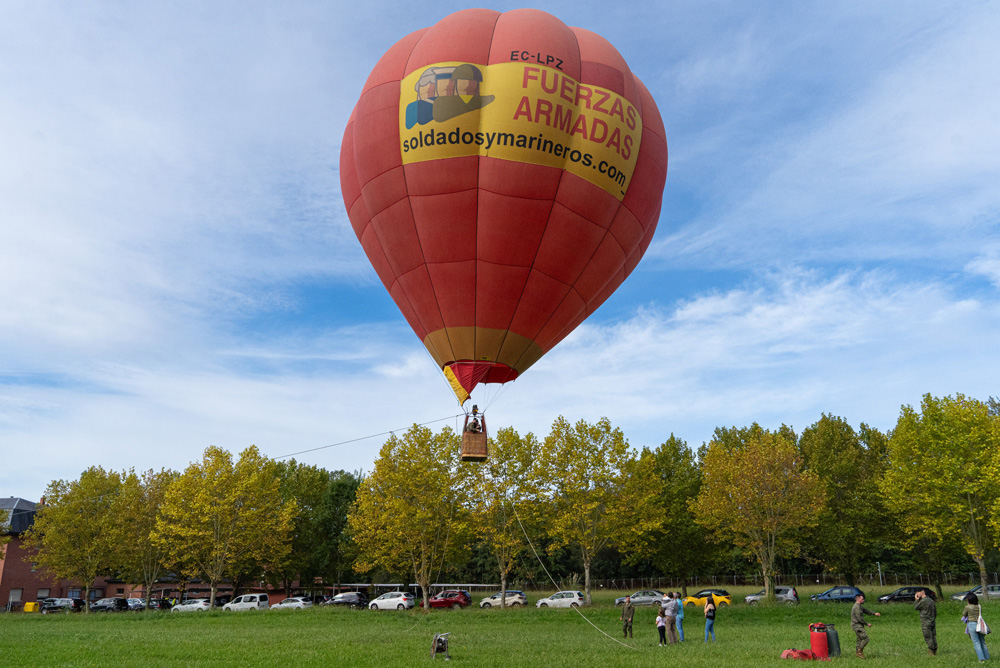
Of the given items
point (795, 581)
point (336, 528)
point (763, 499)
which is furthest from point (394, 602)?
point (795, 581)

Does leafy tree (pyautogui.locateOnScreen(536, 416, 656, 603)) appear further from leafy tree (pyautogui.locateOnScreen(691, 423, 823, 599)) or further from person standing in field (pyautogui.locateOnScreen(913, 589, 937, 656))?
person standing in field (pyautogui.locateOnScreen(913, 589, 937, 656))

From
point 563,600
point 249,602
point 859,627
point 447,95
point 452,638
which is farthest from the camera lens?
point 249,602

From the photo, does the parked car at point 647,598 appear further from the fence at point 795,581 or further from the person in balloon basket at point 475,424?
the person in balloon basket at point 475,424

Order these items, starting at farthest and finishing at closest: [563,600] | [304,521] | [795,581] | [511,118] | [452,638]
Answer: [795,581] → [304,521] → [563,600] → [452,638] → [511,118]

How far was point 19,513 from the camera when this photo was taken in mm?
57938

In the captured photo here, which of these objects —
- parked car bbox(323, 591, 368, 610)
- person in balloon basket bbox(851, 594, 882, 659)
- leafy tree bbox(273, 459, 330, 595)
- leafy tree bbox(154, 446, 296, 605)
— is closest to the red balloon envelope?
person in balloon basket bbox(851, 594, 882, 659)

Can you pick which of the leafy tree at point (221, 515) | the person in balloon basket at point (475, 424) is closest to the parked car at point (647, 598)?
the leafy tree at point (221, 515)

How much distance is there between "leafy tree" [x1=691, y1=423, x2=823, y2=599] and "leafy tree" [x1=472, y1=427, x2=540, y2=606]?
10454 mm

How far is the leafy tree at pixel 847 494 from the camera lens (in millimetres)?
43500

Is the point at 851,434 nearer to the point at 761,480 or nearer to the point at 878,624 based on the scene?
the point at 761,480

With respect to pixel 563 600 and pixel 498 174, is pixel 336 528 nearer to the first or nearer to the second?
pixel 563 600

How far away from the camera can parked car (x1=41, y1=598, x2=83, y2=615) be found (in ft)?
154

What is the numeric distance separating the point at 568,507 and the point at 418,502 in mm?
8553

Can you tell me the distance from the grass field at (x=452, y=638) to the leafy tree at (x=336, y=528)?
18.0 m
